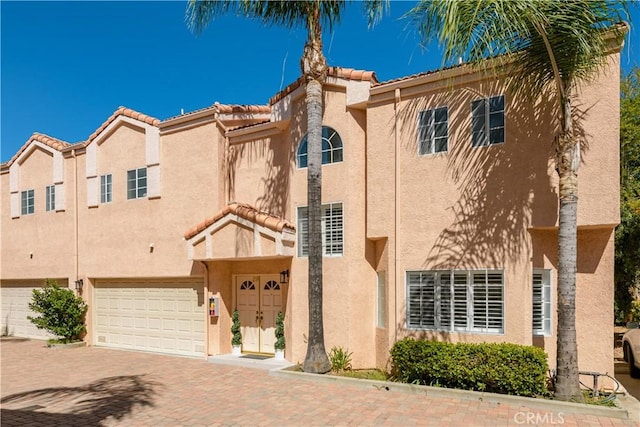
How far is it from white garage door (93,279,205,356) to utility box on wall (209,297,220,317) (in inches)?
29.5

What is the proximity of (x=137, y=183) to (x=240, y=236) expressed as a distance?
5.48m

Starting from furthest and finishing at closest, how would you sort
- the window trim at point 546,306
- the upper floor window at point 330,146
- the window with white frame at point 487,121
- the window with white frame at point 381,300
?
the upper floor window at point 330,146
the window with white frame at point 381,300
the window with white frame at point 487,121
the window trim at point 546,306

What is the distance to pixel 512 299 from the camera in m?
9.95

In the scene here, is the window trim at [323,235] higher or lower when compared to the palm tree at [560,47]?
lower

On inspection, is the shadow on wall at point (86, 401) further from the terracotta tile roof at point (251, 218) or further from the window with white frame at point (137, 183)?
the window with white frame at point (137, 183)

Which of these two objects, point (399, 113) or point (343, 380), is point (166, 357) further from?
point (399, 113)

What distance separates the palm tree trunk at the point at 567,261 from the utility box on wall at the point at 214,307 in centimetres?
907

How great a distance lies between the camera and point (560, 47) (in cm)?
855

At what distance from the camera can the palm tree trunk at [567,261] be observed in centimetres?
858

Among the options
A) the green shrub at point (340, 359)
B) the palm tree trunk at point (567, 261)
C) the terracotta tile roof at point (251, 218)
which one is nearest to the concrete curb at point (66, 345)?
the terracotta tile roof at point (251, 218)

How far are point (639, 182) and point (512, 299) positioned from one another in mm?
10981

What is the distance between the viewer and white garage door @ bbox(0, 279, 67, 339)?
19906 millimetres

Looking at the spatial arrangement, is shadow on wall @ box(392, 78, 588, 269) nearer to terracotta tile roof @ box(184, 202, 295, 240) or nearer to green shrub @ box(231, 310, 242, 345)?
terracotta tile roof @ box(184, 202, 295, 240)

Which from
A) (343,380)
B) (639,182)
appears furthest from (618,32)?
(639,182)
